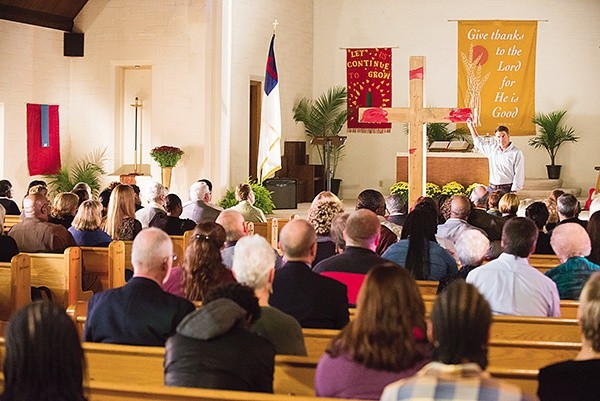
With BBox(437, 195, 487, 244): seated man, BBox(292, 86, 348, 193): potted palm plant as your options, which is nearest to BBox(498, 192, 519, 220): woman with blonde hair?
BBox(437, 195, 487, 244): seated man

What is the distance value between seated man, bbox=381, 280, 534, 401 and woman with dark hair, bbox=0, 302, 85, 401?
2.61 feet

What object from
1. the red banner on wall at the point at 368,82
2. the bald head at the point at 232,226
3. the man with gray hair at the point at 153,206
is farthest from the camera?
the red banner on wall at the point at 368,82

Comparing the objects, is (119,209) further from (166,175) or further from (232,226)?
(166,175)

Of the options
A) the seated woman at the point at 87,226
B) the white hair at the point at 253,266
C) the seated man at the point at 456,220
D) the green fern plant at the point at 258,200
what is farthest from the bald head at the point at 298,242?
the green fern plant at the point at 258,200

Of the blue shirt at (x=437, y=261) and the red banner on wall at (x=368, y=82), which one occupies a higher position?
the red banner on wall at (x=368, y=82)

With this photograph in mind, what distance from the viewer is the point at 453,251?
6.76m

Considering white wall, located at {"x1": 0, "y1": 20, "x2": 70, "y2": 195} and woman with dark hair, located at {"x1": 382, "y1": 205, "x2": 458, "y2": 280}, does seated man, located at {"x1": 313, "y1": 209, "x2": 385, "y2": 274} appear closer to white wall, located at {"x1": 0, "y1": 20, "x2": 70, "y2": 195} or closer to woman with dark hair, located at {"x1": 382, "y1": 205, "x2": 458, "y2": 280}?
woman with dark hair, located at {"x1": 382, "y1": 205, "x2": 458, "y2": 280}

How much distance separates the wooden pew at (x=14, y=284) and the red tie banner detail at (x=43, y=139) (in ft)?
27.1

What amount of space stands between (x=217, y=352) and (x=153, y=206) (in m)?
5.81

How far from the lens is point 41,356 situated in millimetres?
2479

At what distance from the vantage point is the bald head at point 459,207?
7.44 meters

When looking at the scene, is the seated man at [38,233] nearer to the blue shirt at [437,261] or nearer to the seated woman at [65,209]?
the seated woman at [65,209]

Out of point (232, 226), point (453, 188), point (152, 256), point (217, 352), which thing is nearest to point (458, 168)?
point (453, 188)

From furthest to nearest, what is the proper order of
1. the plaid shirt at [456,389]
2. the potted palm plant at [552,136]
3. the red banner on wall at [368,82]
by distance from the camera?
the red banner on wall at [368,82] < the potted palm plant at [552,136] < the plaid shirt at [456,389]
